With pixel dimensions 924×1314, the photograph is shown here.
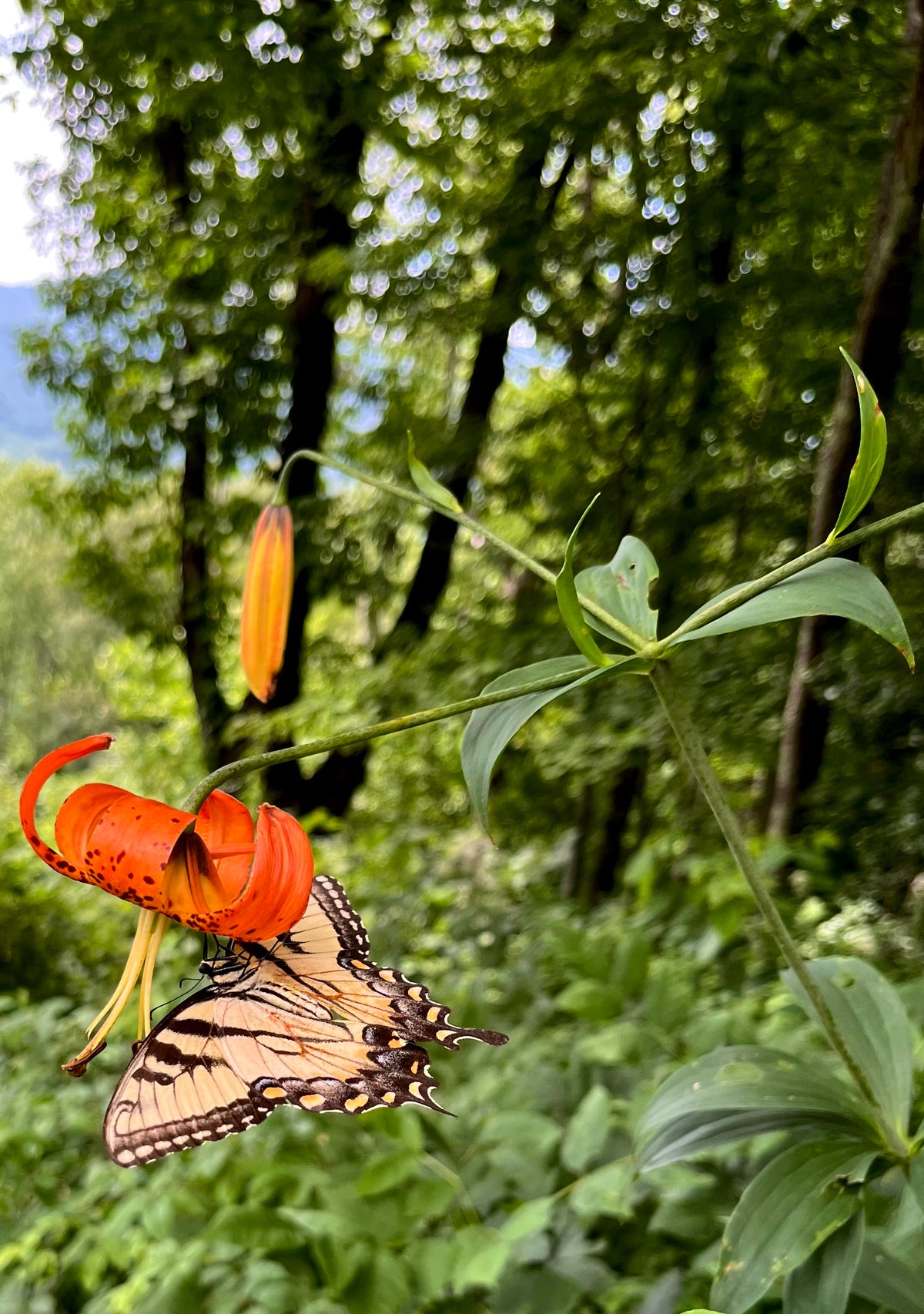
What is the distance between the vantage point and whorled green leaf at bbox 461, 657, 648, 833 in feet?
1.34

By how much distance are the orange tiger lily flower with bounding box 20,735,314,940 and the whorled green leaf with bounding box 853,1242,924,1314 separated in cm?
33

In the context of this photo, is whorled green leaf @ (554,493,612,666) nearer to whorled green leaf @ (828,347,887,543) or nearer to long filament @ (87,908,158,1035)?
whorled green leaf @ (828,347,887,543)

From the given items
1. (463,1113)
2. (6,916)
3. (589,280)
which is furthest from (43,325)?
(463,1113)

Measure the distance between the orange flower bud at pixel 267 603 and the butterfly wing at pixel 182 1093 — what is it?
271mm

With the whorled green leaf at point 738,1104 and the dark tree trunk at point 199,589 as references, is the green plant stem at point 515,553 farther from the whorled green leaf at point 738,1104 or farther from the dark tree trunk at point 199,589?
the dark tree trunk at point 199,589

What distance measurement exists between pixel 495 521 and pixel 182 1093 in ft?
6.38

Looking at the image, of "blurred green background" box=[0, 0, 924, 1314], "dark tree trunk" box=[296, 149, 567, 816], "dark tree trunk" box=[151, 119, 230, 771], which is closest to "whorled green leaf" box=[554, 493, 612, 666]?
"blurred green background" box=[0, 0, 924, 1314]

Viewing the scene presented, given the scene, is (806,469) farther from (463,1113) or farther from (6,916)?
(6,916)

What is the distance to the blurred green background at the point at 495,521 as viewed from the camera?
86 cm

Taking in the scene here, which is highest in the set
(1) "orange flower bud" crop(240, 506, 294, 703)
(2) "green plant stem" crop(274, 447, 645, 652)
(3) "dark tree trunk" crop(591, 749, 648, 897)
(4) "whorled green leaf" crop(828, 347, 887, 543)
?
(4) "whorled green leaf" crop(828, 347, 887, 543)

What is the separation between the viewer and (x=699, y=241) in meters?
1.62

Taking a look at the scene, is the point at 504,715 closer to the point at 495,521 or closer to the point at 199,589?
the point at 495,521

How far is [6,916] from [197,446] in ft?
4.60

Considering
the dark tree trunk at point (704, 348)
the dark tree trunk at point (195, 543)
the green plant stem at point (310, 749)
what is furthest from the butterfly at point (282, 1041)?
the dark tree trunk at point (195, 543)
